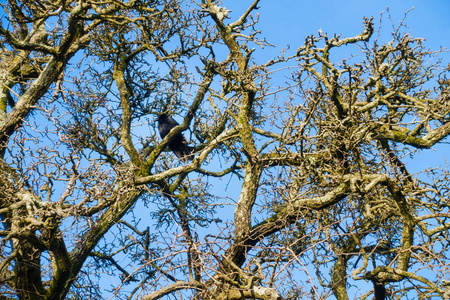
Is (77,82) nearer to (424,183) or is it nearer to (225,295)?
(225,295)

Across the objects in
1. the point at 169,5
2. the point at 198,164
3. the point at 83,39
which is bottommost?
the point at 198,164

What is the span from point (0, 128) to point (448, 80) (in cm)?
837

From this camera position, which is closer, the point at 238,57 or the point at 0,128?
the point at 238,57

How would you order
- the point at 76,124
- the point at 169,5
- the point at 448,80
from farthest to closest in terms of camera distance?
the point at 76,124, the point at 169,5, the point at 448,80

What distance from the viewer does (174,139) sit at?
31.7 ft

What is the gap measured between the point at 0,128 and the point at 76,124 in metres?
1.44

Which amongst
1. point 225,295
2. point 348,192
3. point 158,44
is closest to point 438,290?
point 348,192

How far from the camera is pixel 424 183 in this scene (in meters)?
6.42

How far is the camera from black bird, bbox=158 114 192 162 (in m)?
9.68

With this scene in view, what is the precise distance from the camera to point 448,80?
24.7 ft

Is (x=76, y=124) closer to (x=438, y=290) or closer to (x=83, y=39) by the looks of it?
(x=83, y=39)

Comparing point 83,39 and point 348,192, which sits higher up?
point 83,39

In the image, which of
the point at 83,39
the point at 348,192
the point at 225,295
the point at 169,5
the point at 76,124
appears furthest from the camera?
the point at 83,39

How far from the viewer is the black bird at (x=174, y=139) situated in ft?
31.8
